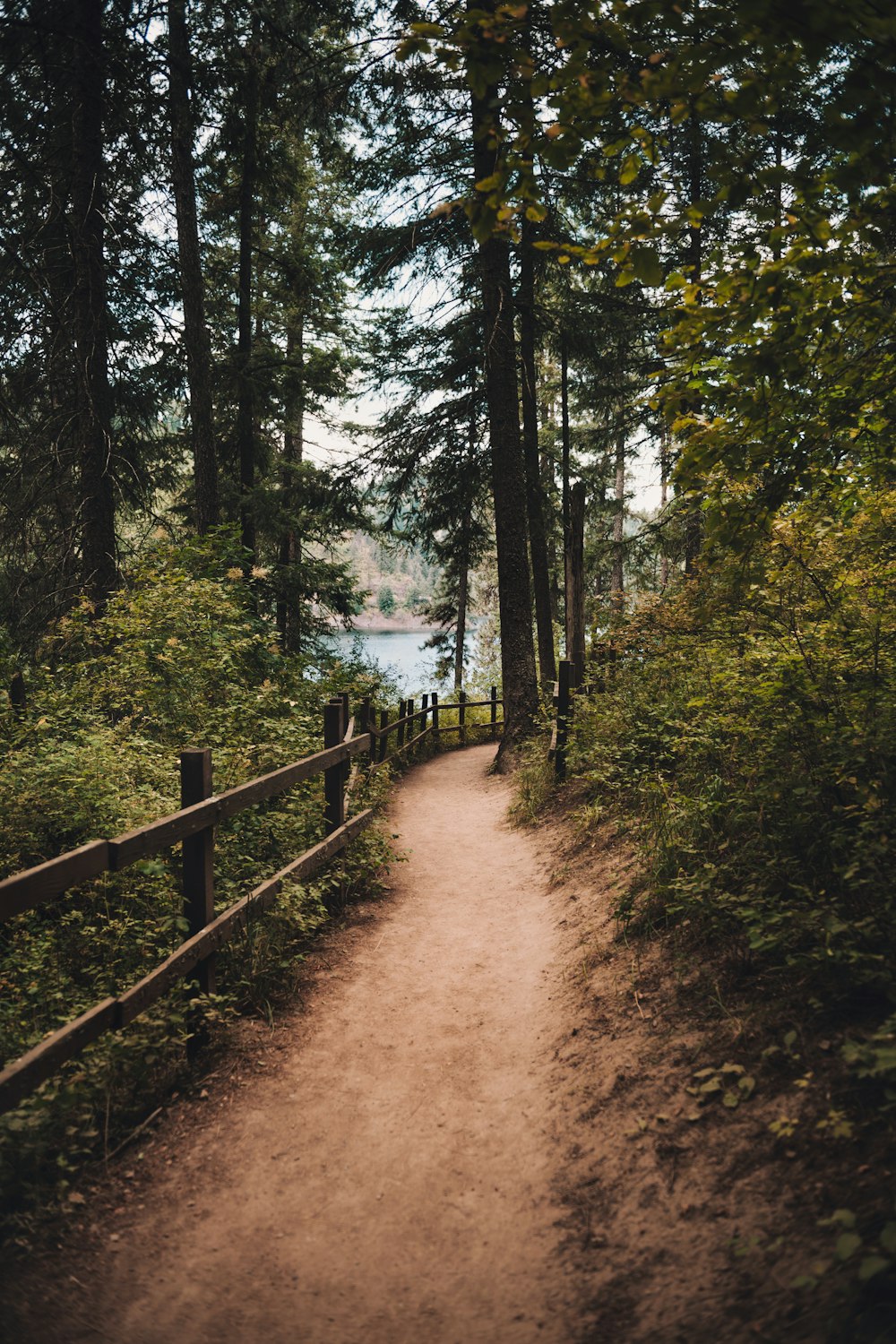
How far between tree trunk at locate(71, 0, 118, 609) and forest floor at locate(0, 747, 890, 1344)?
6.99 m

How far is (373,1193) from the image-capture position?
316cm

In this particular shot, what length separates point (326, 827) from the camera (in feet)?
20.8

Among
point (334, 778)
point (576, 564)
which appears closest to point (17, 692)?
point (334, 778)

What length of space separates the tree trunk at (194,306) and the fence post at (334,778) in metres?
6.09

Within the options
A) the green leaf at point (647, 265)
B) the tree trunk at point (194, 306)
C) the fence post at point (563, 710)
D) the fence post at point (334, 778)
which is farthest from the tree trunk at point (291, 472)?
the green leaf at point (647, 265)

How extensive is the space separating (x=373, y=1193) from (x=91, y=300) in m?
10.0

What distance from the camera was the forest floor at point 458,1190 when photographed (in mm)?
2385

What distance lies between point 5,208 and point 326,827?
9276 millimetres

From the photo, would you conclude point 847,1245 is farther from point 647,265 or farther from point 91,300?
point 91,300

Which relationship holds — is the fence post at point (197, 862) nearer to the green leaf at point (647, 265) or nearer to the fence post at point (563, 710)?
the green leaf at point (647, 265)

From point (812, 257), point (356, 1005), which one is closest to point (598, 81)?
point (812, 257)

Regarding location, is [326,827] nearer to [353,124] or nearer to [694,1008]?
[694,1008]

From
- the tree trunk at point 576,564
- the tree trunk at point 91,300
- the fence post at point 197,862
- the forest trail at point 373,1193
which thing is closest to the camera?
the forest trail at point 373,1193

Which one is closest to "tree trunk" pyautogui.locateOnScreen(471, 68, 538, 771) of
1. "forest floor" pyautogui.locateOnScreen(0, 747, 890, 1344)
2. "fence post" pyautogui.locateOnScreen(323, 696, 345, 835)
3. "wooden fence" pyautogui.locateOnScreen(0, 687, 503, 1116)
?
"fence post" pyautogui.locateOnScreen(323, 696, 345, 835)
